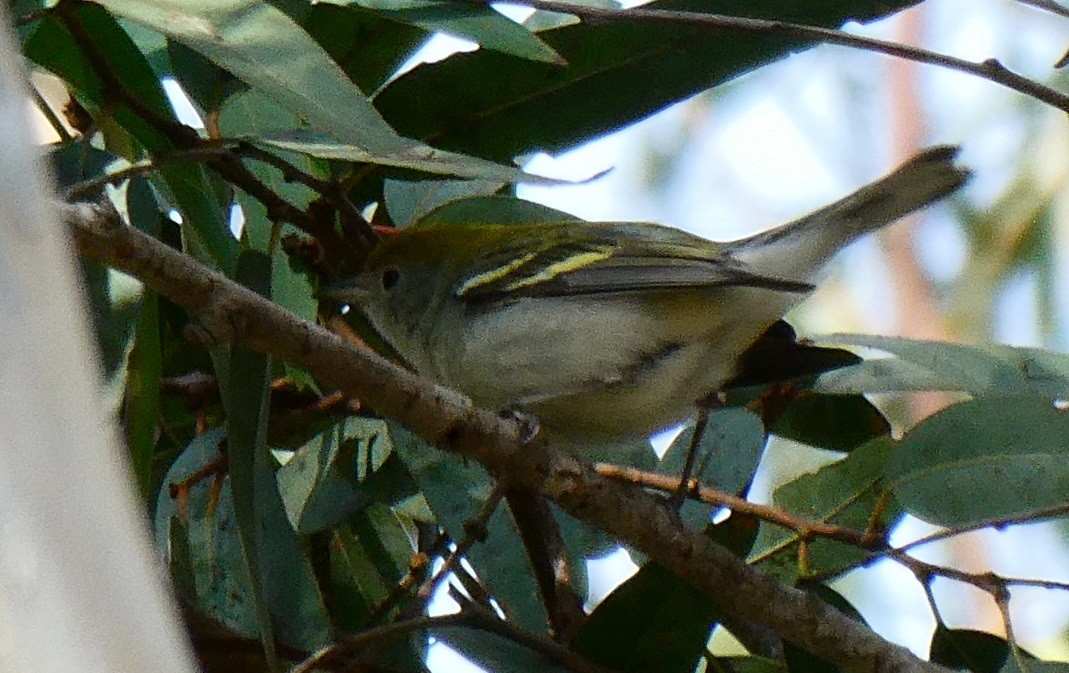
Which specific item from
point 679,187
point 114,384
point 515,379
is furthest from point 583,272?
point 679,187

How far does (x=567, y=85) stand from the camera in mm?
2760

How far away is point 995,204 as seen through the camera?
23.9 ft

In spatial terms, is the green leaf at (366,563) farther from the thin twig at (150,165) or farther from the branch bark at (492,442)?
the thin twig at (150,165)

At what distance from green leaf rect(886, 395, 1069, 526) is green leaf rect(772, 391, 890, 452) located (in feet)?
1.15

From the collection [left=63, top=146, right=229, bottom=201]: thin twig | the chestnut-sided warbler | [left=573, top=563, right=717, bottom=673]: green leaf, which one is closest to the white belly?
the chestnut-sided warbler

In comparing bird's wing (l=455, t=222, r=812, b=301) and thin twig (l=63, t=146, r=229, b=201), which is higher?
bird's wing (l=455, t=222, r=812, b=301)

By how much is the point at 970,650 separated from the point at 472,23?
1404 millimetres

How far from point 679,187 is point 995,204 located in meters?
3.09

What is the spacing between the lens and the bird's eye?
3.07 meters

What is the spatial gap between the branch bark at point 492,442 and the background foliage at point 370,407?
157mm

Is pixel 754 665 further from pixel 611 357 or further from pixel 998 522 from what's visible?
pixel 611 357

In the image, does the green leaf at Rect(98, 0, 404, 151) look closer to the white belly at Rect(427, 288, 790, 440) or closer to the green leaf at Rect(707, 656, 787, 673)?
the white belly at Rect(427, 288, 790, 440)

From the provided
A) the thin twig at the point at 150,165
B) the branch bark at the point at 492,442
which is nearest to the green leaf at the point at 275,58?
the thin twig at the point at 150,165

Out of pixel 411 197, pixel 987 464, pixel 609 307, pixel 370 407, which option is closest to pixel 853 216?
pixel 609 307
